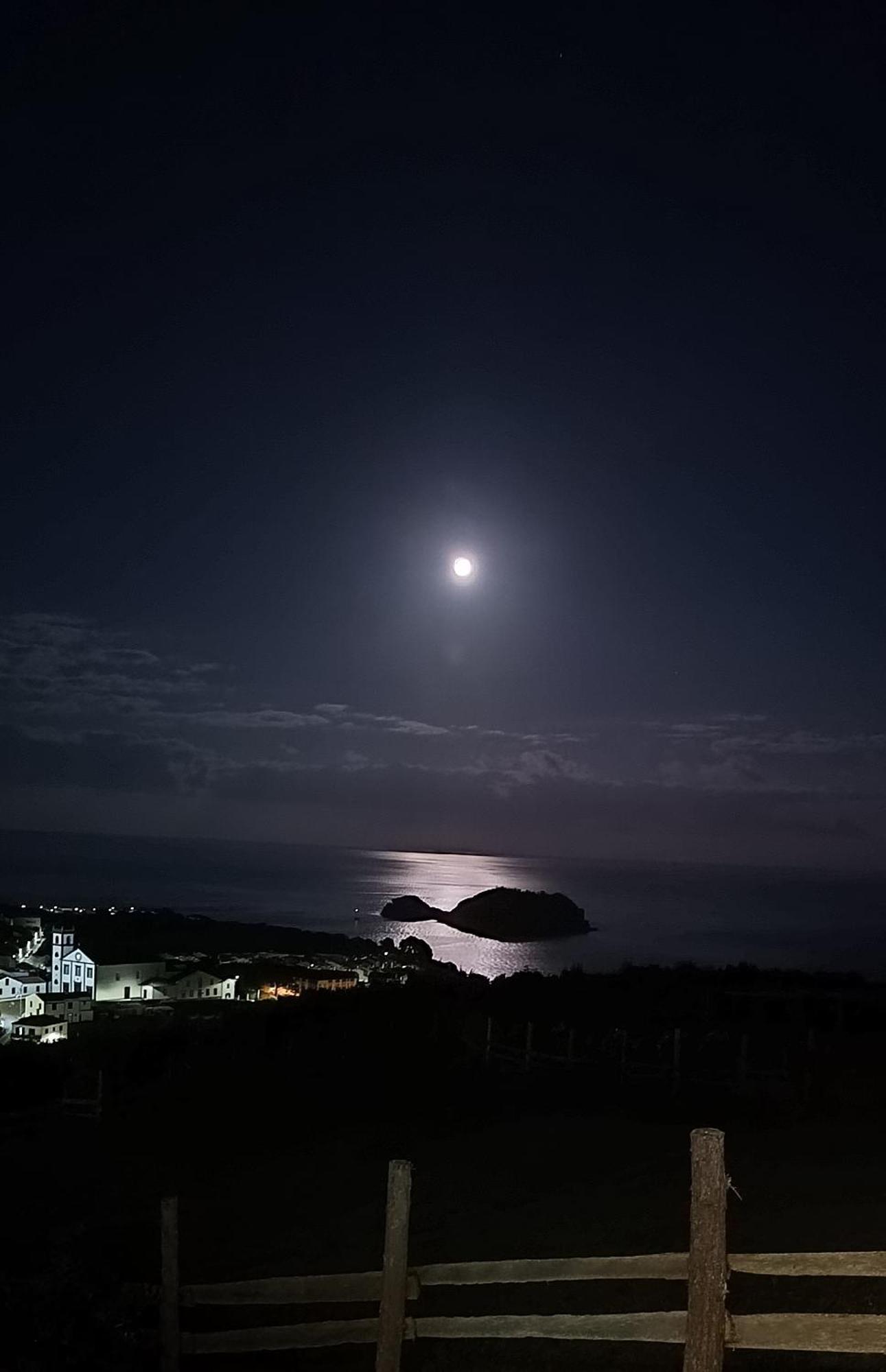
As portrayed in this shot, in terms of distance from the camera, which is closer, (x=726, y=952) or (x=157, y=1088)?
(x=157, y=1088)

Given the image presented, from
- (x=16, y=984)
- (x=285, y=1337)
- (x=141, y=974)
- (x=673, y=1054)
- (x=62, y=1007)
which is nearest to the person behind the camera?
(x=285, y=1337)

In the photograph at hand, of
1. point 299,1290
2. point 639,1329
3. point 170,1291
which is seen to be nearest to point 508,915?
point 170,1291

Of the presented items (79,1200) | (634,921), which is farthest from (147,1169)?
(634,921)

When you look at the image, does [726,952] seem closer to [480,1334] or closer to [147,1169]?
[147,1169]

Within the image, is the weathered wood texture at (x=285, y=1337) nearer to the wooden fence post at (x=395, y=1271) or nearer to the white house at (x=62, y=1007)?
the wooden fence post at (x=395, y=1271)

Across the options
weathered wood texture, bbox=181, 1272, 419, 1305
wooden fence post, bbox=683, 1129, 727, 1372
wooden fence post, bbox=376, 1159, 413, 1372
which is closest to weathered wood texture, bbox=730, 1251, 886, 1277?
wooden fence post, bbox=683, 1129, 727, 1372

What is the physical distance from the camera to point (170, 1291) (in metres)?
7.17

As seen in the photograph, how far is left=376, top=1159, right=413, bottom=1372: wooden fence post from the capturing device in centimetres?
561

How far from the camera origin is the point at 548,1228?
10.7 metres

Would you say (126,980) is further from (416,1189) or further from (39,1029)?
(416,1189)

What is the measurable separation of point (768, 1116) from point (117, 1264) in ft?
36.9

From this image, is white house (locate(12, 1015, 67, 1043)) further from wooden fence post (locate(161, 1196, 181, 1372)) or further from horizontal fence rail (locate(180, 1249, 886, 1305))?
horizontal fence rail (locate(180, 1249, 886, 1305))

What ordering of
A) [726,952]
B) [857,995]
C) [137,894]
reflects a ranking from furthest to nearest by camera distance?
[137,894] → [726,952] → [857,995]

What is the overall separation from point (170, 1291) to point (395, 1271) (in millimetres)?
2514
